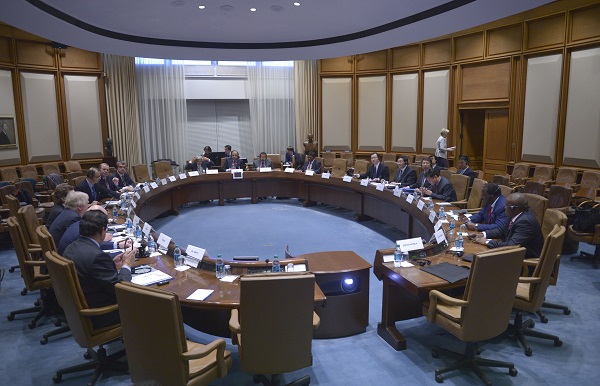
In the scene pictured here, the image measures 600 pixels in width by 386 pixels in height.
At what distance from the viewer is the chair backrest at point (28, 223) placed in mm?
4488

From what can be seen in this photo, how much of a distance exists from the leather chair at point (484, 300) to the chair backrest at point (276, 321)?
1044mm

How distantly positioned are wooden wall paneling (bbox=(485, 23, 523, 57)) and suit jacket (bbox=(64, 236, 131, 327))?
896 centimetres

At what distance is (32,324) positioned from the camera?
13.3 ft

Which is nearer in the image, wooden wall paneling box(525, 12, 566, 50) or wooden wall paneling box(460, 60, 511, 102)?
wooden wall paneling box(525, 12, 566, 50)

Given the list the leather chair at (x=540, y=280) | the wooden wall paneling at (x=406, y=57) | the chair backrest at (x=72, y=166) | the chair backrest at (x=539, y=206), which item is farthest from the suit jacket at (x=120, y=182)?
the wooden wall paneling at (x=406, y=57)

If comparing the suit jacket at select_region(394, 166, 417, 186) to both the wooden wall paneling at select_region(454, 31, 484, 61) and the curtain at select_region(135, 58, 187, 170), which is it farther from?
the curtain at select_region(135, 58, 187, 170)

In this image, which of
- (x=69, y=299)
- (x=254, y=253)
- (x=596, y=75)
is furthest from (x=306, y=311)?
(x=596, y=75)

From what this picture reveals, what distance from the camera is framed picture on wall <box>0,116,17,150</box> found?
9047 mm

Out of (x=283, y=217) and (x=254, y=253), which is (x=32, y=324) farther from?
(x=283, y=217)

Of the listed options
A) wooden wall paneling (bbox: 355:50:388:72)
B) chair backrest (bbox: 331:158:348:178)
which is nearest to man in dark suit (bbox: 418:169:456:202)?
chair backrest (bbox: 331:158:348:178)

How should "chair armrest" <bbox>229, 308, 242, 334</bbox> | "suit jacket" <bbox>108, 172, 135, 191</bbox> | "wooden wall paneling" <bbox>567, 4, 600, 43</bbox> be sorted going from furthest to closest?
1. "wooden wall paneling" <bbox>567, 4, 600, 43</bbox>
2. "suit jacket" <bbox>108, 172, 135, 191</bbox>
3. "chair armrest" <bbox>229, 308, 242, 334</bbox>

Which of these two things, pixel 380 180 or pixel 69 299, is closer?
pixel 69 299

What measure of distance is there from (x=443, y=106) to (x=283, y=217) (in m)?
5.02

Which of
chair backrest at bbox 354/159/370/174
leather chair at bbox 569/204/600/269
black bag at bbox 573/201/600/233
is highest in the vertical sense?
chair backrest at bbox 354/159/370/174
